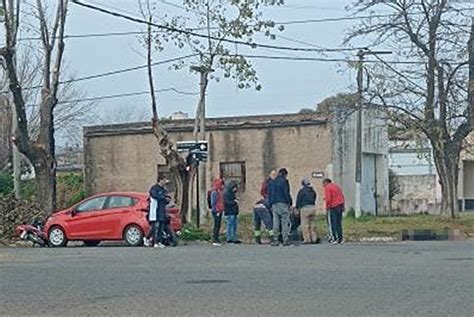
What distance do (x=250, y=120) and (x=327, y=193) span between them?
17.7 metres

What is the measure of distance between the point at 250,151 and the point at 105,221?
1765 centimetres

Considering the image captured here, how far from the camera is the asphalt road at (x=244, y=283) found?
13242mm

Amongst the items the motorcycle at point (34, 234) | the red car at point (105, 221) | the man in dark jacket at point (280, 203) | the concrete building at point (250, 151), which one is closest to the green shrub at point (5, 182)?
the concrete building at point (250, 151)

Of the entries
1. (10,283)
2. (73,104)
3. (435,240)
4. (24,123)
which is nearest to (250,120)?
(24,123)

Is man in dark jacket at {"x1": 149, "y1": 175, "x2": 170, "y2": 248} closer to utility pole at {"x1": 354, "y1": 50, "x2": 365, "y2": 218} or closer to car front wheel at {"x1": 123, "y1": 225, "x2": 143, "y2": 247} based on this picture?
car front wheel at {"x1": 123, "y1": 225, "x2": 143, "y2": 247}

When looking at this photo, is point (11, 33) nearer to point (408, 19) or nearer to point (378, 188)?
point (408, 19)

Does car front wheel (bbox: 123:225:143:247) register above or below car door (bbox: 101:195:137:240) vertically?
below

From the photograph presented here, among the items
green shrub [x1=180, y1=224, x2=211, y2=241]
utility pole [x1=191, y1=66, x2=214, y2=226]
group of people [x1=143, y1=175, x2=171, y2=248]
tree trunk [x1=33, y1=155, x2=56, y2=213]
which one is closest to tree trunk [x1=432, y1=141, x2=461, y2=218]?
utility pole [x1=191, y1=66, x2=214, y2=226]

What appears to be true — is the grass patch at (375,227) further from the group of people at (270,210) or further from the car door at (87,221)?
the car door at (87,221)

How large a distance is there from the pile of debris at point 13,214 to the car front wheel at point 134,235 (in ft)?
15.3

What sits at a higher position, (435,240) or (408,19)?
(408,19)

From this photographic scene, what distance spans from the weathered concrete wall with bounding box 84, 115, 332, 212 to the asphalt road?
68.2 feet

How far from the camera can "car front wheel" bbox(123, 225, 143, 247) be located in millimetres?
28969

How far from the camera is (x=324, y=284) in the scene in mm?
15914
